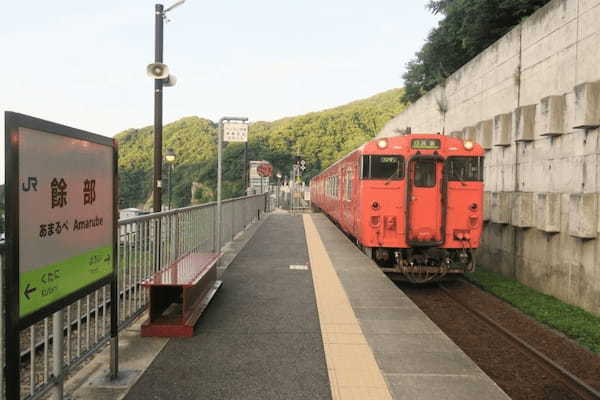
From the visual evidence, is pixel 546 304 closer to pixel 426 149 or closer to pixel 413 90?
pixel 426 149

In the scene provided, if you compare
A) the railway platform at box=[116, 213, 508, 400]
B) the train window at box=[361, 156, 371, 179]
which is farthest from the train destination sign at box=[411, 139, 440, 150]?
the railway platform at box=[116, 213, 508, 400]

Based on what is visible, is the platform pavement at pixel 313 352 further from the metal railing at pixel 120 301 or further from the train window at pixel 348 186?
the train window at pixel 348 186

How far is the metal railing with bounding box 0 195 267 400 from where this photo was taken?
11.5 feet

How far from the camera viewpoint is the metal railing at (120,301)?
349 centimetres

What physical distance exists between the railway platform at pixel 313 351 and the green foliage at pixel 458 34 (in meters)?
15.5

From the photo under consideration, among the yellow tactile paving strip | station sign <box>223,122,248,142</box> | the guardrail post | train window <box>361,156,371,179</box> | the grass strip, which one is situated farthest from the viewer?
station sign <box>223,122,248,142</box>

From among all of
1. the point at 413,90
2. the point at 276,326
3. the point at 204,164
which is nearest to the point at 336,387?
the point at 276,326

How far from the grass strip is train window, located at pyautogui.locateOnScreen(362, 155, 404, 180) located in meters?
3.24

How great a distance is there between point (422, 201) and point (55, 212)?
7970 millimetres

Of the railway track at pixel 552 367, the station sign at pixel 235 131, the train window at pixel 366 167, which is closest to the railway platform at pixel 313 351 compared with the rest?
the railway track at pixel 552 367

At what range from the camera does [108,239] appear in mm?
3850

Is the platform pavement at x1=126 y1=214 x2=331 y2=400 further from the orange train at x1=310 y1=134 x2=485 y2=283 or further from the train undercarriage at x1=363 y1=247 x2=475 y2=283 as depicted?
the train undercarriage at x1=363 y1=247 x2=475 y2=283

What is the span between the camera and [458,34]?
881 inches

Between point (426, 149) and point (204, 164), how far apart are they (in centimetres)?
7740
